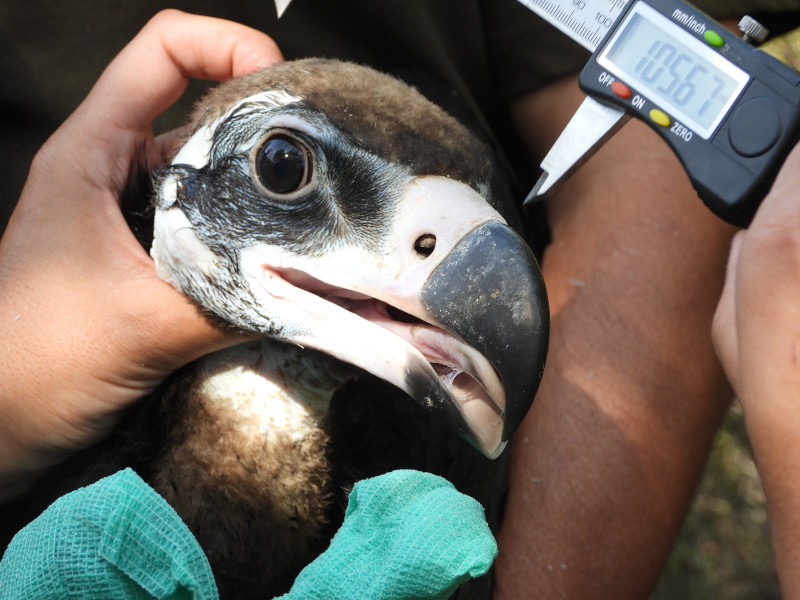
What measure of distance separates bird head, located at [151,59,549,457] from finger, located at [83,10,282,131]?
0.09 metres

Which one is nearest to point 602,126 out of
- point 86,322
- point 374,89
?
point 374,89

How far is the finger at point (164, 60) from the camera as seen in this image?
1751mm

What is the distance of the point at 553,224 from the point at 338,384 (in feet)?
3.64

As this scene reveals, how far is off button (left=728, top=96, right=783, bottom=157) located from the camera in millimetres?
1414

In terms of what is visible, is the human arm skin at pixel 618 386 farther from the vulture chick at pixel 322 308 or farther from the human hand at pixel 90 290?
the human hand at pixel 90 290

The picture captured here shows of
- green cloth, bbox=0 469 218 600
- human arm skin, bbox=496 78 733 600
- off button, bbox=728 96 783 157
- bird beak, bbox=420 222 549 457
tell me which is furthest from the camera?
human arm skin, bbox=496 78 733 600

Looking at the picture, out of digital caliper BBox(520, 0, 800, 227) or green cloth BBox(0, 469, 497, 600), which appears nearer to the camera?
green cloth BBox(0, 469, 497, 600)

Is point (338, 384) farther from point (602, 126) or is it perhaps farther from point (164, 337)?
point (602, 126)

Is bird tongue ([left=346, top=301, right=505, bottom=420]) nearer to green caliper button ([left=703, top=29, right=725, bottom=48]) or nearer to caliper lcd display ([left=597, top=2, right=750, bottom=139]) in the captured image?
caliper lcd display ([left=597, top=2, right=750, bottom=139])

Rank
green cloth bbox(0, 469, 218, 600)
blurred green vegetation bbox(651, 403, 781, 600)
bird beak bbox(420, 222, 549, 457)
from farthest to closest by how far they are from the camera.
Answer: blurred green vegetation bbox(651, 403, 781, 600)
bird beak bbox(420, 222, 549, 457)
green cloth bbox(0, 469, 218, 600)

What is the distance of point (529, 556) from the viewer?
2154 mm

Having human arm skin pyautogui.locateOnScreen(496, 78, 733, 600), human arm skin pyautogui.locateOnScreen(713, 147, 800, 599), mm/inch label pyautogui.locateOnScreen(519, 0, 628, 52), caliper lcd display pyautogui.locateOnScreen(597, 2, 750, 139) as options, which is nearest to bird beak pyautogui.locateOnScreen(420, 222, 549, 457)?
human arm skin pyautogui.locateOnScreen(713, 147, 800, 599)

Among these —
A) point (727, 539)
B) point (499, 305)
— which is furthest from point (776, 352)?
point (727, 539)

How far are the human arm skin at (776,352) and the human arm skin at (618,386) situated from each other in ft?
3.03
